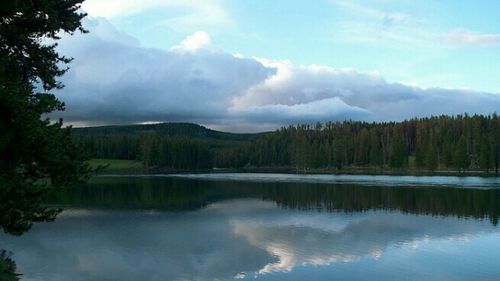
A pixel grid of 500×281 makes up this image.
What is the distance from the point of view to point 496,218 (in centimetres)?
5638

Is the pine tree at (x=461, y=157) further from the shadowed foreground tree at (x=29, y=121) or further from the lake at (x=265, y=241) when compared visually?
the shadowed foreground tree at (x=29, y=121)

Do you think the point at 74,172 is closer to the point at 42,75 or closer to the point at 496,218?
the point at 42,75

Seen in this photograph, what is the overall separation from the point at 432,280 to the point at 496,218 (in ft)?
102

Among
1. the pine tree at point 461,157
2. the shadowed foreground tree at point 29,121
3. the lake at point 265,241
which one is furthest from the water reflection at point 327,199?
the pine tree at point 461,157

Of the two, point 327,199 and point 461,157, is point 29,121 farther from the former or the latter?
point 461,157

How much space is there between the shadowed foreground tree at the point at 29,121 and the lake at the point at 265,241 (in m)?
14.0

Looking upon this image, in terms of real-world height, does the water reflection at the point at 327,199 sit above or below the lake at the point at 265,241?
below

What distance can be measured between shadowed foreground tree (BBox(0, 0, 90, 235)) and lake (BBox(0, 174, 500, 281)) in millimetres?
14024

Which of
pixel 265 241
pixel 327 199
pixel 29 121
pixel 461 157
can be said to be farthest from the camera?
pixel 461 157

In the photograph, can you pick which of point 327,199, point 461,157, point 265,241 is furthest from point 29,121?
point 461,157

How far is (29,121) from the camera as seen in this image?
625 inches

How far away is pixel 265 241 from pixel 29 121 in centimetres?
2944

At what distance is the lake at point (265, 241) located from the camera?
105 ft

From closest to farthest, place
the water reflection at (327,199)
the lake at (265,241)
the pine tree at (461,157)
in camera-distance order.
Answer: the lake at (265,241) < the water reflection at (327,199) < the pine tree at (461,157)
